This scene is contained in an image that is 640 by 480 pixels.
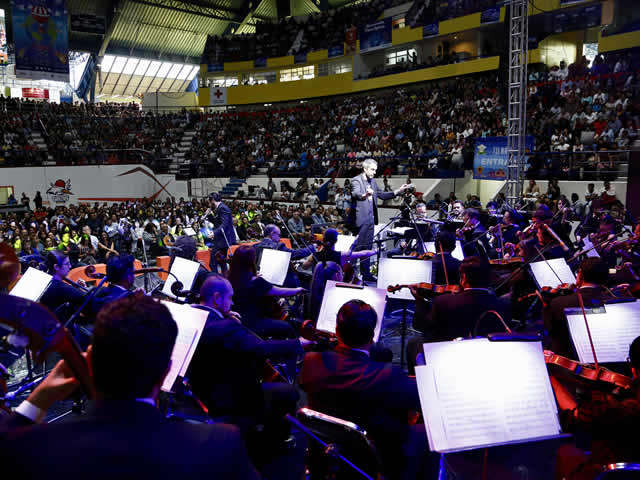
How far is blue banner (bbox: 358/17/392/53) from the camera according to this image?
23606 mm

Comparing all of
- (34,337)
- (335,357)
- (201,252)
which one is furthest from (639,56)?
(34,337)

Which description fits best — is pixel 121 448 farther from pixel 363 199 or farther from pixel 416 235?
pixel 416 235

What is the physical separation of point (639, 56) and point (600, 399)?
17090mm

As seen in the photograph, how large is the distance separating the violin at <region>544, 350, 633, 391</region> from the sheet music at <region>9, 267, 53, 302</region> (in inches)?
148

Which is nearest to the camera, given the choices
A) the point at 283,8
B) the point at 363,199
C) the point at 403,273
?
the point at 403,273

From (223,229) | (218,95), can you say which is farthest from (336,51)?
(223,229)

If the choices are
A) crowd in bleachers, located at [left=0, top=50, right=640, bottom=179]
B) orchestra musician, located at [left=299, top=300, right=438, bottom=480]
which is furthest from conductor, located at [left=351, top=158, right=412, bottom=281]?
crowd in bleachers, located at [left=0, top=50, right=640, bottom=179]

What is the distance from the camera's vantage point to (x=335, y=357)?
235 cm

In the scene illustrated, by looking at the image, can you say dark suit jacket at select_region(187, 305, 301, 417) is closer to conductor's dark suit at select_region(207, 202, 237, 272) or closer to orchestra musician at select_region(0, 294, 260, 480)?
orchestra musician at select_region(0, 294, 260, 480)

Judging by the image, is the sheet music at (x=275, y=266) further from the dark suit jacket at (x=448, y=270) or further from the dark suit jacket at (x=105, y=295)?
the dark suit jacket at (x=105, y=295)

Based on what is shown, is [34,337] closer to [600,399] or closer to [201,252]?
[600,399]

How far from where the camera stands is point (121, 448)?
111cm

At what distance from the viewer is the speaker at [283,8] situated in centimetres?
3347

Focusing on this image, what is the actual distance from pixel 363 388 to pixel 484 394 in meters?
0.51
